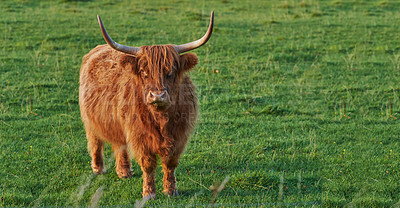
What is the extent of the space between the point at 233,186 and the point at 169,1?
16263 mm

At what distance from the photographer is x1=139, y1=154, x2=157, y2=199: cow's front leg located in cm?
533

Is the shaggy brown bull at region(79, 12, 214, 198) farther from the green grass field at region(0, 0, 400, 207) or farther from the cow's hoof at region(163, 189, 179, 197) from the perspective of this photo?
the green grass field at region(0, 0, 400, 207)

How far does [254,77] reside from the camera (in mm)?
10508

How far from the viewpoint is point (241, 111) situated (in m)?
8.49

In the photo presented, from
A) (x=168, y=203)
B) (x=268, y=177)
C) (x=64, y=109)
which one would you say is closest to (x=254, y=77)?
(x=64, y=109)

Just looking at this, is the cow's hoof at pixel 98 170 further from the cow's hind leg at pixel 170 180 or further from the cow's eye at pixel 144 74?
the cow's eye at pixel 144 74

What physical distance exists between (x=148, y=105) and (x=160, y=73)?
1.30 feet

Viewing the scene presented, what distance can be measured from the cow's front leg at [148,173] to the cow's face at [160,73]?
689mm

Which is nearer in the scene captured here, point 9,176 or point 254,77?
point 9,176

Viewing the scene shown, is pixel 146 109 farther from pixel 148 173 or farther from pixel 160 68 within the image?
pixel 148 173

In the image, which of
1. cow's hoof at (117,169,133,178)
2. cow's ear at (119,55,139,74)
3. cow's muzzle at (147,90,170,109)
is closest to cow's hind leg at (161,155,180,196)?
cow's hoof at (117,169,133,178)

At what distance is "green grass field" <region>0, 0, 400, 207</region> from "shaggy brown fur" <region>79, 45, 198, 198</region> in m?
0.49

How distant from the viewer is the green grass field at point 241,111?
220 inches

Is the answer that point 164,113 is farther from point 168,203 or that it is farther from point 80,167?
point 80,167
